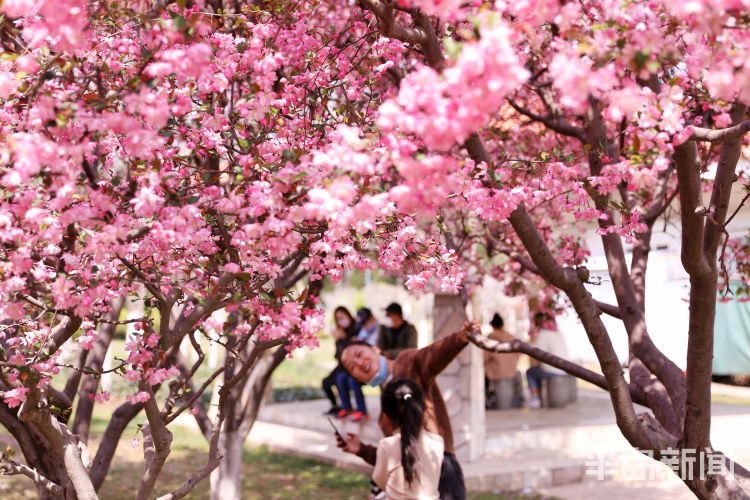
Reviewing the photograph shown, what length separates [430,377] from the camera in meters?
5.16

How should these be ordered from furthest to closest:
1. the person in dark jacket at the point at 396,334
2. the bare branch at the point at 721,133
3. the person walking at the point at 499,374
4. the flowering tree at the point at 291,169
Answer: the person walking at the point at 499,374 < the person in dark jacket at the point at 396,334 < the bare branch at the point at 721,133 < the flowering tree at the point at 291,169

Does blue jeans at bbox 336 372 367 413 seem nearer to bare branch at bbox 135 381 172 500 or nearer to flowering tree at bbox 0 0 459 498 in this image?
A: flowering tree at bbox 0 0 459 498

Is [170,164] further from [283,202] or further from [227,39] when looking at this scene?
[283,202]

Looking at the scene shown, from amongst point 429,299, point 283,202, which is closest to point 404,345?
point 283,202

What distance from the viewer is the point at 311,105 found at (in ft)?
12.6

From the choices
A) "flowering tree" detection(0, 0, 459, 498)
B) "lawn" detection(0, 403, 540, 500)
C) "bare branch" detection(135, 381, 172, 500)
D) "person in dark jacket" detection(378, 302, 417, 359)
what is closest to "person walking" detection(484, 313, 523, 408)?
"person in dark jacket" detection(378, 302, 417, 359)

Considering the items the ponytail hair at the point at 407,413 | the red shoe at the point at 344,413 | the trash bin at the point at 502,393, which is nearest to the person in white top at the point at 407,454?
the ponytail hair at the point at 407,413

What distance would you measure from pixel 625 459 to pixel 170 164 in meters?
7.50

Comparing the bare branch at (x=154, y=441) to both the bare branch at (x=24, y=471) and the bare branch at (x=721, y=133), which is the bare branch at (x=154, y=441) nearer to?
the bare branch at (x=24, y=471)

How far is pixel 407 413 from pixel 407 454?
0.77ft

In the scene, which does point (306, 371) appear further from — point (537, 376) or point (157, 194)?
point (157, 194)

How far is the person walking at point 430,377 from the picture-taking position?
482 centimetres

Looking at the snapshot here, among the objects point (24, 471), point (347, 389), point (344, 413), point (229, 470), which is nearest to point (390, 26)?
point (24, 471)

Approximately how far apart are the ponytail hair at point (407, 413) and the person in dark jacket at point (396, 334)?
5.89 m
